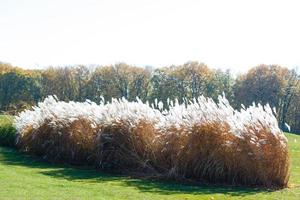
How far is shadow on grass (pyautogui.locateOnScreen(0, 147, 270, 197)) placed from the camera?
341 inches

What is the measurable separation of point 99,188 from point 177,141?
8.24 ft

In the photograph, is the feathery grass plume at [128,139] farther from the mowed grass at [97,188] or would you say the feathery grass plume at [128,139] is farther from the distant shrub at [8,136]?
the distant shrub at [8,136]

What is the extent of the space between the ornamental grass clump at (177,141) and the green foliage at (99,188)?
592 mm

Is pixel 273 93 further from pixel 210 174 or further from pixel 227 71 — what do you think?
pixel 210 174

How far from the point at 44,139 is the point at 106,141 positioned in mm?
3001

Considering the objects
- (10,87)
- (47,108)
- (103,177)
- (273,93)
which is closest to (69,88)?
(10,87)

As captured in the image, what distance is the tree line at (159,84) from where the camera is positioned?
48.3 meters

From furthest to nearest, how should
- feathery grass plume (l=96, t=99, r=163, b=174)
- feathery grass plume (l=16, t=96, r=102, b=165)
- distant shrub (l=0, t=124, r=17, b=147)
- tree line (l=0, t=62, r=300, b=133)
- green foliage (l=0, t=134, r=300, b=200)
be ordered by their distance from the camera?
1. tree line (l=0, t=62, r=300, b=133)
2. distant shrub (l=0, t=124, r=17, b=147)
3. feathery grass plume (l=16, t=96, r=102, b=165)
4. feathery grass plume (l=96, t=99, r=163, b=174)
5. green foliage (l=0, t=134, r=300, b=200)

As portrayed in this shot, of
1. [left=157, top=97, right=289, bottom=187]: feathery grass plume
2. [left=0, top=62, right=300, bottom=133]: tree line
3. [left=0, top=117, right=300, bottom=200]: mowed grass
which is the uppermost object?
[left=0, top=62, right=300, bottom=133]: tree line

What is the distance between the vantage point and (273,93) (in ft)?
157

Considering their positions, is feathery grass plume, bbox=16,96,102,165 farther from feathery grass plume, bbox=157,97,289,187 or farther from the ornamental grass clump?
feathery grass plume, bbox=157,97,289,187

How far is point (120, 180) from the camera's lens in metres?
9.97

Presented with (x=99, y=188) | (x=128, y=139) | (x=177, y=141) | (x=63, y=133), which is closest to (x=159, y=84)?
(x=63, y=133)

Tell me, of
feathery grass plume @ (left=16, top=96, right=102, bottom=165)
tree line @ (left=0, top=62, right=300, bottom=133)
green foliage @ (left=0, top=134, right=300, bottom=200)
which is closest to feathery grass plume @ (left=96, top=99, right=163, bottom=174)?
feathery grass plume @ (left=16, top=96, right=102, bottom=165)
